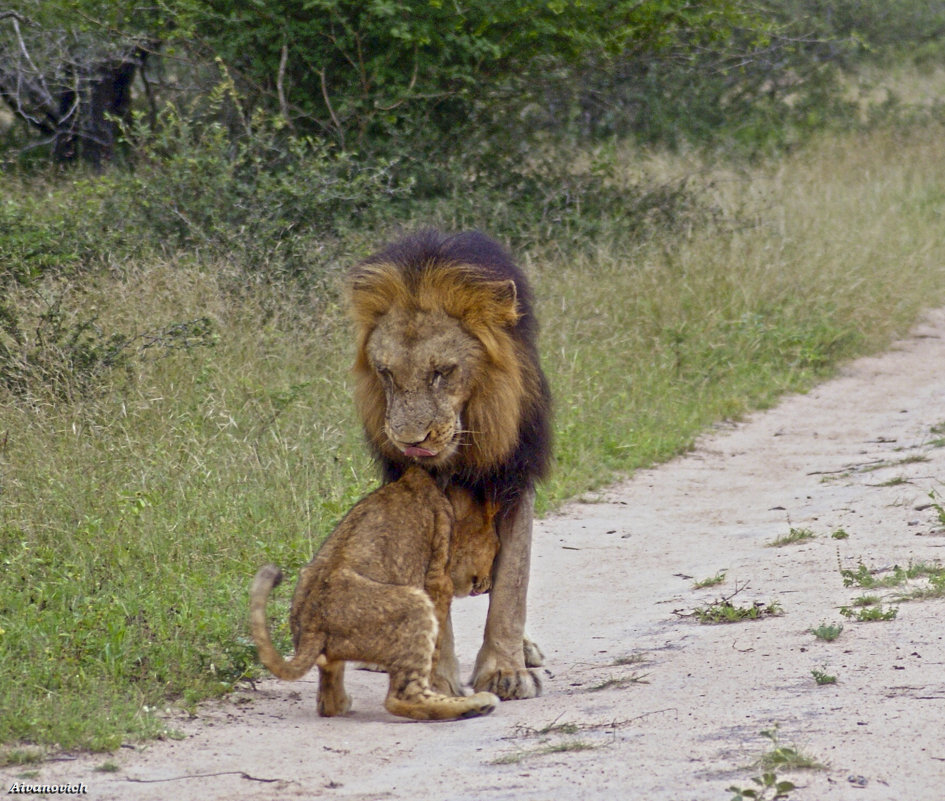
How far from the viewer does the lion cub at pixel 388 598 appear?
4.02 meters

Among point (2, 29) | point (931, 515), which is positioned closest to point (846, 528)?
point (931, 515)

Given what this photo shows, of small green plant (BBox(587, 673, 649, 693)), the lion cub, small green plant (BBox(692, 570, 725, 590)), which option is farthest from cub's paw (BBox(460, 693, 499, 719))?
small green plant (BBox(692, 570, 725, 590))

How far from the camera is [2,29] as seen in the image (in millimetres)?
12320

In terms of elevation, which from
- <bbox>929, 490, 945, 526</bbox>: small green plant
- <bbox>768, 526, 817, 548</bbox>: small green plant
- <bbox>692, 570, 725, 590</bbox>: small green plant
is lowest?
<bbox>692, 570, 725, 590</bbox>: small green plant

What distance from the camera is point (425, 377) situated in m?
4.35

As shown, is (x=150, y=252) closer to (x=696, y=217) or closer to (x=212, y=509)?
(x=212, y=509)

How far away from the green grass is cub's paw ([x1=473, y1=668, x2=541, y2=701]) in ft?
2.80

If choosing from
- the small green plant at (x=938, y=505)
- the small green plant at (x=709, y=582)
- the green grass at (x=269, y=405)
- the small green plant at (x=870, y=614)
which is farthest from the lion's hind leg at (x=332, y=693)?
the small green plant at (x=938, y=505)

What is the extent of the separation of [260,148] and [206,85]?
1654 millimetres

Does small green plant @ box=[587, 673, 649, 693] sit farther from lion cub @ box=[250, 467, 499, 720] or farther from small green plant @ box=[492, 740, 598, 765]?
small green plant @ box=[492, 740, 598, 765]

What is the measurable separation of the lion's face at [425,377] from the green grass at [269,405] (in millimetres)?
1047

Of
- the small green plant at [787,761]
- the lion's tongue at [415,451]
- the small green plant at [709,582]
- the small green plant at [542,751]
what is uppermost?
the lion's tongue at [415,451]

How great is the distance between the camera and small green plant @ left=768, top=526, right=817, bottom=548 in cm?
617

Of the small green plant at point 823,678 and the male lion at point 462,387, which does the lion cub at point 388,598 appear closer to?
the male lion at point 462,387
